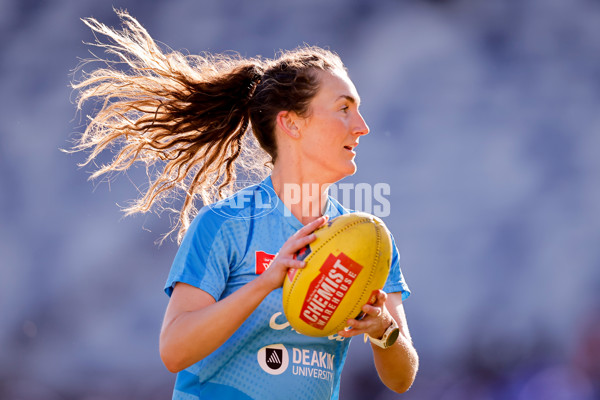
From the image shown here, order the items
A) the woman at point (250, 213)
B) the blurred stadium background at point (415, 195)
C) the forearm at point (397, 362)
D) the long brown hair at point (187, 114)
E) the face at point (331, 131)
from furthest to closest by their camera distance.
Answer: the blurred stadium background at point (415, 195) → the long brown hair at point (187, 114) → the face at point (331, 131) → the forearm at point (397, 362) → the woman at point (250, 213)

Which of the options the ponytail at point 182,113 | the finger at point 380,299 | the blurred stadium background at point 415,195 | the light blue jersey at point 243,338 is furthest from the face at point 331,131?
the blurred stadium background at point 415,195

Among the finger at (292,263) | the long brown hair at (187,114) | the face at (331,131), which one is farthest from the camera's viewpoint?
the long brown hair at (187,114)

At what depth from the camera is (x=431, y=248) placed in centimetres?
494

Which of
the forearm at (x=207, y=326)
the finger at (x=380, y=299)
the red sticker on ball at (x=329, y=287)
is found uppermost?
the finger at (x=380, y=299)

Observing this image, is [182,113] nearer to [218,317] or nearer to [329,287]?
[218,317]

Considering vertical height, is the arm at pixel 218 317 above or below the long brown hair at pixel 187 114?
below

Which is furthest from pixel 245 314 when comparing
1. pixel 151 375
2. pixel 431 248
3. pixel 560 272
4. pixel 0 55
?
pixel 0 55

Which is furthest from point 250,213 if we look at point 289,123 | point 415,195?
point 415,195

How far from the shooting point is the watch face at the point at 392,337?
211 cm

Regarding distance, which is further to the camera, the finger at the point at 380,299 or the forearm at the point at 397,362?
the forearm at the point at 397,362

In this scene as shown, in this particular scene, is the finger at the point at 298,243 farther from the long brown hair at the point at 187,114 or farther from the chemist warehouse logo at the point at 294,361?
the long brown hair at the point at 187,114

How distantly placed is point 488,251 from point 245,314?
3.32 m

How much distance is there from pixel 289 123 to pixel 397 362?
3.27ft

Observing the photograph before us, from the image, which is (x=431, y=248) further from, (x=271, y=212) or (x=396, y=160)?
(x=271, y=212)
